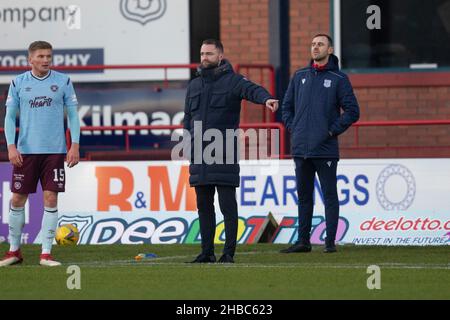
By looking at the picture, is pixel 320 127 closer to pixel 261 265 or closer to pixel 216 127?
pixel 216 127

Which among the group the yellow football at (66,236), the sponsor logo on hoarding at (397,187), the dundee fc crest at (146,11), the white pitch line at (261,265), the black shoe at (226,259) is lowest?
the yellow football at (66,236)

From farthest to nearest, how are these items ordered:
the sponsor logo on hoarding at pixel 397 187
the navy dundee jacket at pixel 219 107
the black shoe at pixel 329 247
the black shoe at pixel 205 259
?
the sponsor logo on hoarding at pixel 397 187
the black shoe at pixel 329 247
the black shoe at pixel 205 259
the navy dundee jacket at pixel 219 107

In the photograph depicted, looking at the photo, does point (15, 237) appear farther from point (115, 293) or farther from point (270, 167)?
point (270, 167)

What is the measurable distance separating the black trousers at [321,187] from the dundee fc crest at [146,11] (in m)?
5.68

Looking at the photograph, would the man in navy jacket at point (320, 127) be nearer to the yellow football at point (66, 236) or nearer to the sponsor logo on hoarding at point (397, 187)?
the sponsor logo on hoarding at point (397, 187)

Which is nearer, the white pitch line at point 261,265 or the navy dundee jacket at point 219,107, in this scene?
the white pitch line at point 261,265

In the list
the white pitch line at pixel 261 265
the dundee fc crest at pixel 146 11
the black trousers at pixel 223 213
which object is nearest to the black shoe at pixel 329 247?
the white pitch line at pixel 261 265

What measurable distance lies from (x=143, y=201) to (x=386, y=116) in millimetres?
3980

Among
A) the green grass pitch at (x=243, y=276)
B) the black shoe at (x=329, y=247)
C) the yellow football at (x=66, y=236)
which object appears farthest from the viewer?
the yellow football at (x=66, y=236)

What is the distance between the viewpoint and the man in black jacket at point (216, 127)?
38.2 feet

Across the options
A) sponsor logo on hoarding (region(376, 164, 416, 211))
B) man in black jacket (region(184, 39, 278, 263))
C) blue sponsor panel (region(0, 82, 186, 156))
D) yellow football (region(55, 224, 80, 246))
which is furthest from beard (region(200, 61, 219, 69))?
blue sponsor panel (region(0, 82, 186, 156))

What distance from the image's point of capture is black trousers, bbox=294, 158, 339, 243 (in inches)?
517

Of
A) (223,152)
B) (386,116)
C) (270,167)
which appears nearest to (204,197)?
(223,152)

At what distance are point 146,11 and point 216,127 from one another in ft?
23.1
